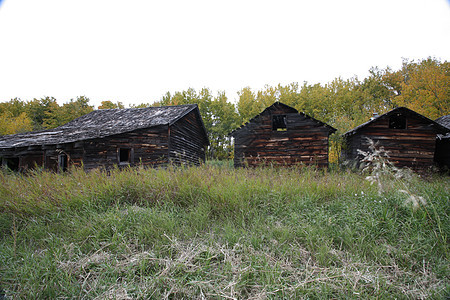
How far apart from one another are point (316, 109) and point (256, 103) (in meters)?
8.49

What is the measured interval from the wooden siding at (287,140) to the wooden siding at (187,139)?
4.31m

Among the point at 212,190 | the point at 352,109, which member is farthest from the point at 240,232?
the point at 352,109

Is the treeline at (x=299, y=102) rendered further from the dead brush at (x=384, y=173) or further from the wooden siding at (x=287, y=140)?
the dead brush at (x=384, y=173)

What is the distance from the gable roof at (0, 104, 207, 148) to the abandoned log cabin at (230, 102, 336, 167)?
6.36 metres

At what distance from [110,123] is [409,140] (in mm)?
22826

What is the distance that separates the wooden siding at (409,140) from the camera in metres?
13.0

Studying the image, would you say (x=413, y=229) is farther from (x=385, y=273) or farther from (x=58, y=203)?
(x=58, y=203)

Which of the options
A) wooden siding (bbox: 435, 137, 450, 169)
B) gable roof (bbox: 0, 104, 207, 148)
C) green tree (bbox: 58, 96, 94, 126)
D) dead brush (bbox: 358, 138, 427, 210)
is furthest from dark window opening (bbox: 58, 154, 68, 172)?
wooden siding (bbox: 435, 137, 450, 169)

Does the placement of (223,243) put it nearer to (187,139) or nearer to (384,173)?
(384,173)

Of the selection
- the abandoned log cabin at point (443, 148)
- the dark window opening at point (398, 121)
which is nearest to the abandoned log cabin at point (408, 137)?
the dark window opening at point (398, 121)

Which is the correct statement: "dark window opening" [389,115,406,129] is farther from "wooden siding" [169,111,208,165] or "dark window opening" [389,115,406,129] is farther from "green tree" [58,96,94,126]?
"green tree" [58,96,94,126]

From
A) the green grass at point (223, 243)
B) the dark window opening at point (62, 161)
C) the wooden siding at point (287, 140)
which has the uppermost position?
the wooden siding at point (287, 140)

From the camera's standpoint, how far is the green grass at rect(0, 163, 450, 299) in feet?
6.53

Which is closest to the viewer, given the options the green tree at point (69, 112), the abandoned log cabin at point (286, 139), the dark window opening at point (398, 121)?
the abandoned log cabin at point (286, 139)
